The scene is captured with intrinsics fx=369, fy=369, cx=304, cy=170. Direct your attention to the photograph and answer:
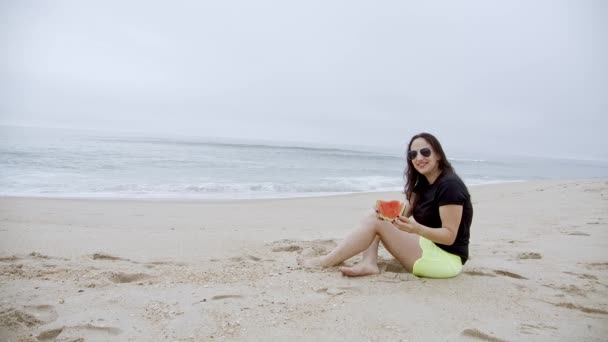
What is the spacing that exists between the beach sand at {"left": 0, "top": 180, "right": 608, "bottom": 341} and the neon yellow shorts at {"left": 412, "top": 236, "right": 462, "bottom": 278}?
10 cm

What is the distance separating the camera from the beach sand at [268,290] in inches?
97.5

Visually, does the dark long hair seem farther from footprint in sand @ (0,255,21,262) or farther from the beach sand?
footprint in sand @ (0,255,21,262)

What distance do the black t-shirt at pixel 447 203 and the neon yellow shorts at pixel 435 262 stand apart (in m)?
0.08

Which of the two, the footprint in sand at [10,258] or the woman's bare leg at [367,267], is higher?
the woman's bare leg at [367,267]

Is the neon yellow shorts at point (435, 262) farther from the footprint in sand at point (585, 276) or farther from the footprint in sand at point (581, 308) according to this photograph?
the footprint in sand at point (585, 276)

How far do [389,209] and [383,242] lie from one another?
16.1 inches

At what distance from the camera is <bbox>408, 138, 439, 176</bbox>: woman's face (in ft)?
11.8

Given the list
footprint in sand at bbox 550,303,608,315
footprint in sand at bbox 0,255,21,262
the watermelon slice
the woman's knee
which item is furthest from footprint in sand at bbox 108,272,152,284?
footprint in sand at bbox 550,303,608,315

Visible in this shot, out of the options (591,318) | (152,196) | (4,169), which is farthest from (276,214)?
(4,169)

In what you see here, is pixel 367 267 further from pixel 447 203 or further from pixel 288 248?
pixel 288 248

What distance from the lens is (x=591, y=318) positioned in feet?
8.93

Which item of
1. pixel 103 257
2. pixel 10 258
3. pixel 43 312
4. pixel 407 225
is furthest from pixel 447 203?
pixel 10 258

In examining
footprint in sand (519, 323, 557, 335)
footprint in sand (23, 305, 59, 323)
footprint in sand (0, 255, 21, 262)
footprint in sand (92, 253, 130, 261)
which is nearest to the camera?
footprint in sand (519, 323, 557, 335)

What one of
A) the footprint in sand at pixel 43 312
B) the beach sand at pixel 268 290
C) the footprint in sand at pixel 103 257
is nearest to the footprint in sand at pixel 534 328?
the beach sand at pixel 268 290
